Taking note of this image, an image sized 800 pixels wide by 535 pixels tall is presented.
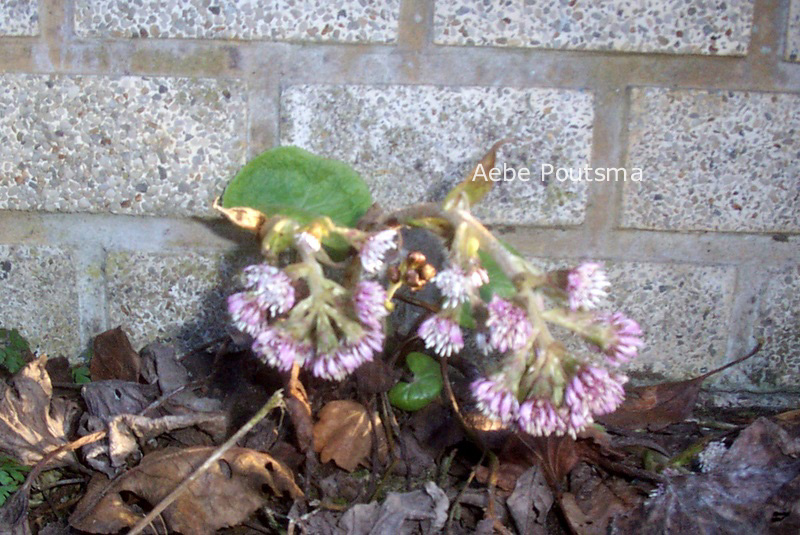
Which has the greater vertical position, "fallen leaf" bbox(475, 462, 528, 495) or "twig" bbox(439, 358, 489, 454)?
"twig" bbox(439, 358, 489, 454)

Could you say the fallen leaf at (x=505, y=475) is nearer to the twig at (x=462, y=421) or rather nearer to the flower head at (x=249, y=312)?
the twig at (x=462, y=421)

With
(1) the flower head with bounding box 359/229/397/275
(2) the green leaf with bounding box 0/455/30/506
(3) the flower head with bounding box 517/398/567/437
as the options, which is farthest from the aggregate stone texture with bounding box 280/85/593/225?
(2) the green leaf with bounding box 0/455/30/506

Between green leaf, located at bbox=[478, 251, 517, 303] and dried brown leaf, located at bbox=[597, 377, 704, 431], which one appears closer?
green leaf, located at bbox=[478, 251, 517, 303]

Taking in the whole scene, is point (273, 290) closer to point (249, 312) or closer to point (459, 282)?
point (249, 312)

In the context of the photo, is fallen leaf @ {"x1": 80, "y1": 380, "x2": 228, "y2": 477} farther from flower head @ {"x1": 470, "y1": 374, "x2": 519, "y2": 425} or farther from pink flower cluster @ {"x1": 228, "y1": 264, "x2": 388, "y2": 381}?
flower head @ {"x1": 470, "y1": 374, "x2": 519, "y2": 425}

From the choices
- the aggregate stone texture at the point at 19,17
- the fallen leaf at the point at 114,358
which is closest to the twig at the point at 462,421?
the fallen leaf at the point at 114,358
